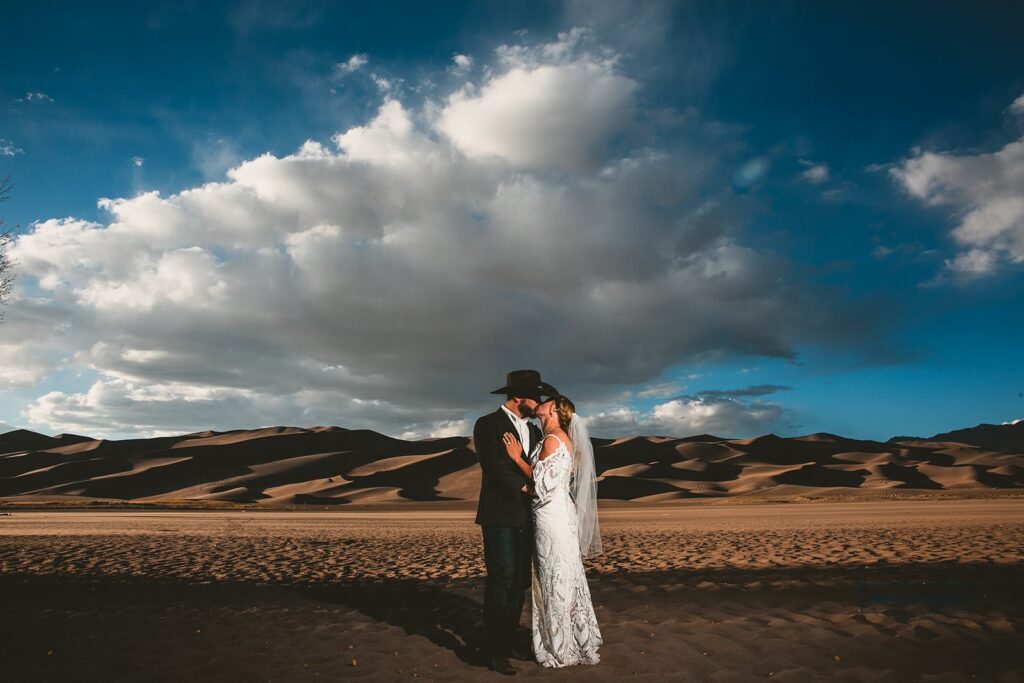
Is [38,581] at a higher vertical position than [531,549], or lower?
lower

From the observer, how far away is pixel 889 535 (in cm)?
1581

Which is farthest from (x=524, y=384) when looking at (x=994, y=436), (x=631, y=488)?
(x=994, y=436)

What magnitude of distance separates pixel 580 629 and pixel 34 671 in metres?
4.58

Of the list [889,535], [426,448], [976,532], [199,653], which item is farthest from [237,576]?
[426,448]

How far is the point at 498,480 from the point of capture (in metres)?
5.45

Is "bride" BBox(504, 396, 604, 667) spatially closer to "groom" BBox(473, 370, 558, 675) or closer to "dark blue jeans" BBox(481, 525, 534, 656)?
"groom" BBox(473, 370, 558, 675)

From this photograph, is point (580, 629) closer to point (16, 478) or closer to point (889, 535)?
point (889, 535)

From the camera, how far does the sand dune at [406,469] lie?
2176 inches

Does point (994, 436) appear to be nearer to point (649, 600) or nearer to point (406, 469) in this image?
point (406, 469)

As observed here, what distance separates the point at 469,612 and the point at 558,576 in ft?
8.82

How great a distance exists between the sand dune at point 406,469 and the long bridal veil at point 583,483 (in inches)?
1772

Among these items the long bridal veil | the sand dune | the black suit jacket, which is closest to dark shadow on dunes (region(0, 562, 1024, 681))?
the long bridal veil

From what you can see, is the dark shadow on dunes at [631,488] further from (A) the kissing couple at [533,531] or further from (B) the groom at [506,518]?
(B) the groom at [506,518]

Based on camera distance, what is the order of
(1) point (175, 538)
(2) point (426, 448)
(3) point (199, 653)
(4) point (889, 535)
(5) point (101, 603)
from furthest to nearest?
(2) point (426, 448), (1) point (175, 538), (4) point (889, 535), (5) point (101, 603), (3) point (199, 653)
